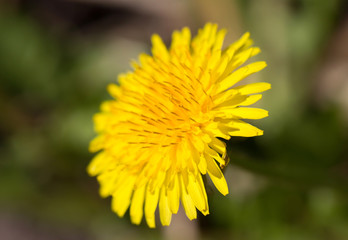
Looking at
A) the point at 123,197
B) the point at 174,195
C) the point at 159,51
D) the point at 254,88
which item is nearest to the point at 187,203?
the point at 174,195

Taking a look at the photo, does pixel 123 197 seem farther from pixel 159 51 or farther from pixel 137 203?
pixel 159 51

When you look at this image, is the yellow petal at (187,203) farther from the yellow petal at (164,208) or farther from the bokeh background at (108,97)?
the bokeh background at (108,97)

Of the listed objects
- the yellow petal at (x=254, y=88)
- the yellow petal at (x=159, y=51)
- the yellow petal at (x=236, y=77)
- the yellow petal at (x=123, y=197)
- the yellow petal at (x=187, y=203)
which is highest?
the yellow petal at (x=159, y=51)

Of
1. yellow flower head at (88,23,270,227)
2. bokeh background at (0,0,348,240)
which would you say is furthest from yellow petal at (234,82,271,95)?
bokeh background at (0,0,348,240)

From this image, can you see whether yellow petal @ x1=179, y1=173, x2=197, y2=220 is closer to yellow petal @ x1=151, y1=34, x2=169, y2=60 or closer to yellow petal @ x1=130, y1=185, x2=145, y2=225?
yellow petal @ x1=130, y1=185, x2=145, y2=225

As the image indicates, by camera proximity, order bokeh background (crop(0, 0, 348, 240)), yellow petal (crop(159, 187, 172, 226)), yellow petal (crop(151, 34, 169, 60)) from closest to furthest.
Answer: yellow petal (crop(159, 187, 172, 226)) → yellow petal (crop(151, 34, 169, 60)) → bokeh background (crop(0, 0, 348, 240))

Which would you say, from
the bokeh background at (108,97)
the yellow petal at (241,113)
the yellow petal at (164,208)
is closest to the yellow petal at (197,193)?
the yellow petal at (164,208)

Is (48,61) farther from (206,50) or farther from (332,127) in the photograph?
(332,127)
